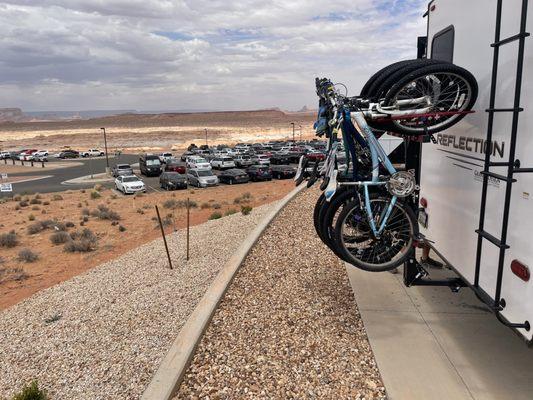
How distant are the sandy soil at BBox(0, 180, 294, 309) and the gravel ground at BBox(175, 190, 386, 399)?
8121 millimetres

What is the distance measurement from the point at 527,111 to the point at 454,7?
6.84ft

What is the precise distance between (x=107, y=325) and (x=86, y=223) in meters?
16.6

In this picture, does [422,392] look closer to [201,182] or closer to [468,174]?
[468,174]

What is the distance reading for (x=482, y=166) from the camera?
413cm

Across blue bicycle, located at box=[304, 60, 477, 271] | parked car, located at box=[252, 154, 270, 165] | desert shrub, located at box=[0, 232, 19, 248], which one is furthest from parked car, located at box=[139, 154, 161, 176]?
blue bicycle, located at box=[304, 60, 477, 271]

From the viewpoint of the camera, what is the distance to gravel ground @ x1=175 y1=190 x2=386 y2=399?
13.7 ft

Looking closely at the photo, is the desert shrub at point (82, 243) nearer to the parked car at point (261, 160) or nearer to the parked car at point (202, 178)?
the parked car at point (202, 178)

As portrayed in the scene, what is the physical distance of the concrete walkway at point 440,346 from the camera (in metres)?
4.13

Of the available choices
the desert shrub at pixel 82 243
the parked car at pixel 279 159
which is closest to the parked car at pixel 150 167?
the parked car at pixel 279 159

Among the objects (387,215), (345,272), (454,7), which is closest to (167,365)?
(387,215)

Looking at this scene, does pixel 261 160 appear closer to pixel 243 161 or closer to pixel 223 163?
pixel 243 161

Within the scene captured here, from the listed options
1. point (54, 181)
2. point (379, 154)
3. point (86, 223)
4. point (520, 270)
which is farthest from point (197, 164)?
point (520, 270)

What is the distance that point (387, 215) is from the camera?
15.6 feet

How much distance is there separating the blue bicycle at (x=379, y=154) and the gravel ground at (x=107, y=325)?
9.33ft
